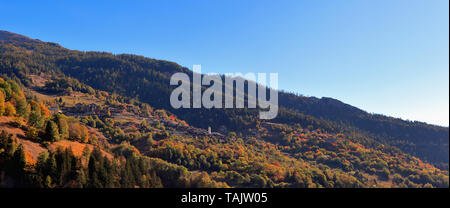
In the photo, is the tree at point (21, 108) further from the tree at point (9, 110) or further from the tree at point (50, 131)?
the tree at point (50, 131)

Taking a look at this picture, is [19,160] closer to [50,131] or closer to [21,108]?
[50,131]

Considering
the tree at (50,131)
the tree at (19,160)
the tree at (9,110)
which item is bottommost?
the tree at (19,160)

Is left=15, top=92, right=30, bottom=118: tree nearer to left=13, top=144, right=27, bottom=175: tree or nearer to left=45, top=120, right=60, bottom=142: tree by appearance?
left=45, top=120, right=60, bottom=142: tree

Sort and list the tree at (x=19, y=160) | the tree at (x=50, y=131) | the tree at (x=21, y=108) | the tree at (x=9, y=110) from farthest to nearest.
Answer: the tree at (x=21, y=108) → the tree at (x=9, y=110) → the tree at (x=50, y=131) → the tree at (x=19, y=160)

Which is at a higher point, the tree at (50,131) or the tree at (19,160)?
the tree at (50,131)

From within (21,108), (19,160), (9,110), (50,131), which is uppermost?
(21,108)

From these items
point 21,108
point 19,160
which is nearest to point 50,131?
point 19,160

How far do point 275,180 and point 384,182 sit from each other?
10151 cm

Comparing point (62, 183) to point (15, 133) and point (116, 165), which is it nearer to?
point (116, 165)

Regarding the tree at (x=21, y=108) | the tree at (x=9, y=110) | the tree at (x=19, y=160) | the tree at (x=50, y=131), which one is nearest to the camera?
the tree at (x=19, y=160)

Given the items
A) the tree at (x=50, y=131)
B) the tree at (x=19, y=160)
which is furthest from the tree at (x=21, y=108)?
the tree at (x=19, y=160)

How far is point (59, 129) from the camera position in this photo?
73375 mm

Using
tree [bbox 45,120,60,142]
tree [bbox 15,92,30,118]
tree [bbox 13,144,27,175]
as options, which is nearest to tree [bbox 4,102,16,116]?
tree [bbox 15,92,30,118]
